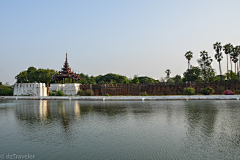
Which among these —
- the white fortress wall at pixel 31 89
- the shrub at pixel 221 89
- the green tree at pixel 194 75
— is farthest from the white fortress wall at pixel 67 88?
the green tree at pixel 194 75

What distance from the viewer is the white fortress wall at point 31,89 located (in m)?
33.4

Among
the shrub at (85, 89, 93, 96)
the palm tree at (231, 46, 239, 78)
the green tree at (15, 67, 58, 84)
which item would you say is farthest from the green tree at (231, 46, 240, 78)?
the green tree at (15, 67, 58, 84)

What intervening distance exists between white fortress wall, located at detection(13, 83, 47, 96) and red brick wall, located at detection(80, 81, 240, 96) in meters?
6.40

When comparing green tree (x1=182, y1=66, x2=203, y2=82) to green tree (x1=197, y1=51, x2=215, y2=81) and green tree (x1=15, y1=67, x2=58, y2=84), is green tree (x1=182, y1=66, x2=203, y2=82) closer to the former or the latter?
green tree (x1=197, y1=51, x2=215, y2=81)

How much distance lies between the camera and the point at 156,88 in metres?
35.2

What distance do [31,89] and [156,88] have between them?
20241 mm

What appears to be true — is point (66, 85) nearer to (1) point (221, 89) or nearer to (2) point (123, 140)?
(1) point (221, 89)

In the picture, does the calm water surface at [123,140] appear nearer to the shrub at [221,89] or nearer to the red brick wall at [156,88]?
the shrub at [221,89]

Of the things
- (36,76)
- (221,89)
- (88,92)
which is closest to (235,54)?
(221,89)

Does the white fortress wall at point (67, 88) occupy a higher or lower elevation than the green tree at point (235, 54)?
lower

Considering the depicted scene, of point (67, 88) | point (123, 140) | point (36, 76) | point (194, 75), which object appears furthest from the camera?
point (36, 76)

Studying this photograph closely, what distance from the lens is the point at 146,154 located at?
20.6 feet

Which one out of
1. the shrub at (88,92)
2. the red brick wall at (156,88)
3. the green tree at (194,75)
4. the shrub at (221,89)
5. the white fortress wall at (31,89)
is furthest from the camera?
the green tree at (194,75)

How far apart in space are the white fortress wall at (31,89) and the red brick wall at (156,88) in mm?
6396
